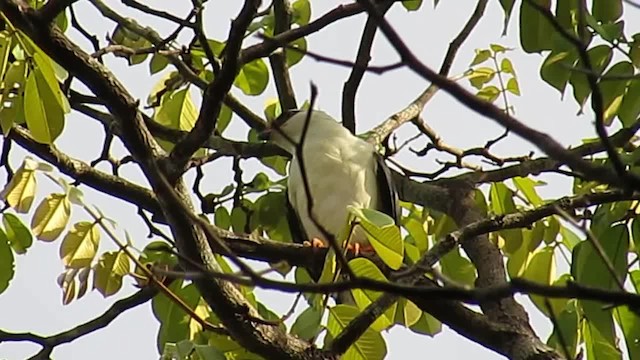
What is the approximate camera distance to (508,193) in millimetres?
3520

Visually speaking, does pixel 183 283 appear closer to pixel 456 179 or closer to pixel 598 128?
pixel 456 179

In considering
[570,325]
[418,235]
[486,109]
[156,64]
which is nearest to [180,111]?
[156,64]

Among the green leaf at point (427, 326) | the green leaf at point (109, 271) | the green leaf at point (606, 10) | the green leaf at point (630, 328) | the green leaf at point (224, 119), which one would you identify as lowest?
the green leaf at point (630, 328)

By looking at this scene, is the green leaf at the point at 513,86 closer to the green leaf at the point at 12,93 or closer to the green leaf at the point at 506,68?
the green leaf at the point at 506,68

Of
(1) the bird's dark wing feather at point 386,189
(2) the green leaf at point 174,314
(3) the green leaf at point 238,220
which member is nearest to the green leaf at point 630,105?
(2) the green leaf at point 174,314

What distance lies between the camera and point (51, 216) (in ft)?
9.45


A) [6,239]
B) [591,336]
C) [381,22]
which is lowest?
[381,22]

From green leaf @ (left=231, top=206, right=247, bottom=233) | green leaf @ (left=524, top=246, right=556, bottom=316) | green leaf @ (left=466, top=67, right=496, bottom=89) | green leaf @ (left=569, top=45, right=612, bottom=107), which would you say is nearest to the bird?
green leaf @ (left=466, top=67, right=496, bottom=89)

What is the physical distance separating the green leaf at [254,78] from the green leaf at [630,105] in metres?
1.62

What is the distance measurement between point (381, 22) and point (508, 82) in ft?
9.89

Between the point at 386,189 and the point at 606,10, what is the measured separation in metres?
2.32

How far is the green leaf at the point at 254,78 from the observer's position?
3.94 metres

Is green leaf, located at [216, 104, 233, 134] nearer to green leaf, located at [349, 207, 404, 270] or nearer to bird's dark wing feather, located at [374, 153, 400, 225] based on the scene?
bird's dark wing feather, located at [374, 153, 400, 225]

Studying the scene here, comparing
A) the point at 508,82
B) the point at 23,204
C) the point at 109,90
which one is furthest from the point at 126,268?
the point at 508,82
